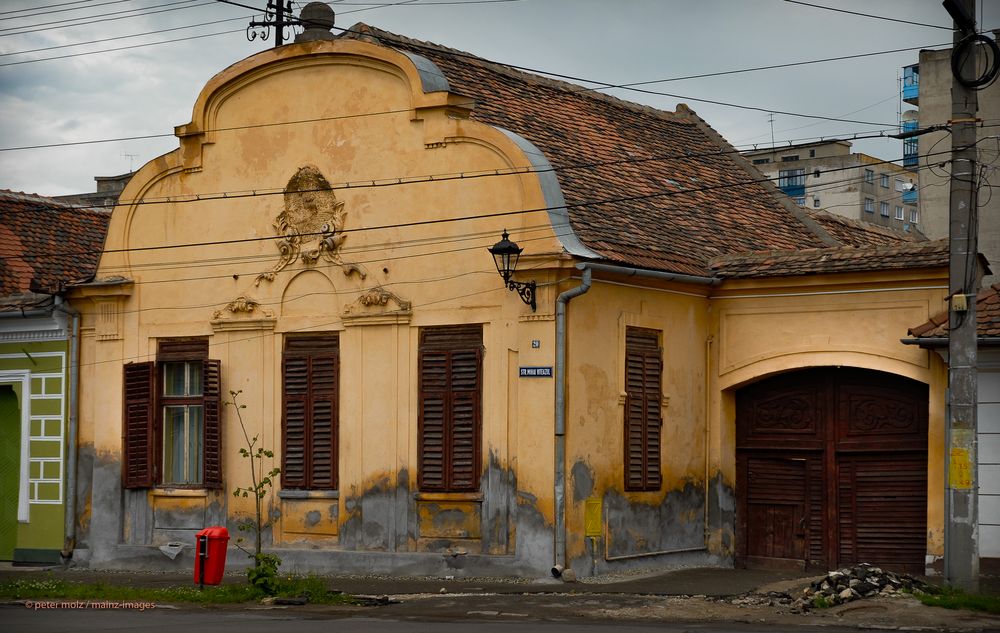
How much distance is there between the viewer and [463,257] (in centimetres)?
1923

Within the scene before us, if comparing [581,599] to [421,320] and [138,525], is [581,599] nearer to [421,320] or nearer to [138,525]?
[421,320]

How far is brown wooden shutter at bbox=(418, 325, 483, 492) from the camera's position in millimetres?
19062

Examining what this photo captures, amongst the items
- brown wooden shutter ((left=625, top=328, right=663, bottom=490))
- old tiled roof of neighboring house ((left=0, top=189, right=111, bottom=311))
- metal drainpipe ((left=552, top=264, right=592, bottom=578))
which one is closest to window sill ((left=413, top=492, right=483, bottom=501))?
metal drainpipe ((left=552, top=264, right=592, bottom=578))

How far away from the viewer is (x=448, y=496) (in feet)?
62.7

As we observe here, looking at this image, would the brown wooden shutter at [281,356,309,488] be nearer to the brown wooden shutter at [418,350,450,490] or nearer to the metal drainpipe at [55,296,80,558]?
the brown wooden shutter at [418,350,450,490]

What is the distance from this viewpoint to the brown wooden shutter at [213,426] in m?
20.9

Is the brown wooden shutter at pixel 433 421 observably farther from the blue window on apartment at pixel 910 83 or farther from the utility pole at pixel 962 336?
the blue window on apartment at pixel 910 83

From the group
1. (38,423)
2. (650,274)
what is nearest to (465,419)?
(650,274)

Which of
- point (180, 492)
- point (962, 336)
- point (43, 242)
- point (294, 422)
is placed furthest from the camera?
point (43, 242)

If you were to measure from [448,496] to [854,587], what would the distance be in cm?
584

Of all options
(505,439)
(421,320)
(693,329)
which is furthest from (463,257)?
(693,329)

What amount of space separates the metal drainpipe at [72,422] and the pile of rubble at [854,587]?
11.7m

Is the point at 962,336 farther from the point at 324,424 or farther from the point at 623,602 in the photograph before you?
the point at 324,424

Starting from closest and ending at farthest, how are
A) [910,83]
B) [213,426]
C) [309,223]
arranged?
[309,223]
[213,426]
[910,83]
